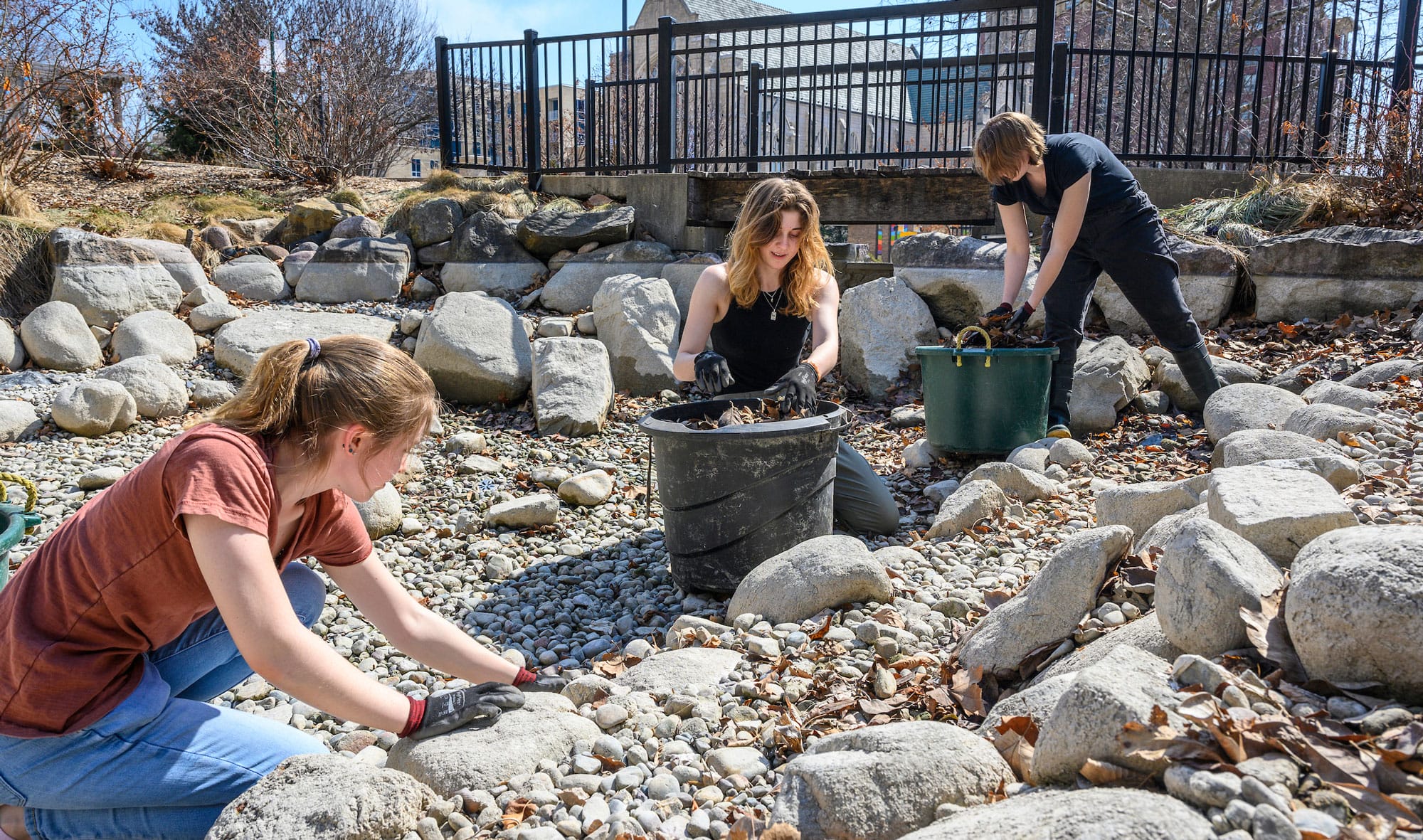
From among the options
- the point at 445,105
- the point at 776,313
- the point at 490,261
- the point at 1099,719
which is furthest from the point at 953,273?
the point at 445,105

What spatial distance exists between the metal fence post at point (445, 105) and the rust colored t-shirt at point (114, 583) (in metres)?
9.18

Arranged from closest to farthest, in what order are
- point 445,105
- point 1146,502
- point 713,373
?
point 1146,502 < point 713,373 < point 445,105

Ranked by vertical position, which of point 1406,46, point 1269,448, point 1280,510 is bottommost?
point 1269,448

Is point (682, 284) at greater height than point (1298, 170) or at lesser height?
lesser

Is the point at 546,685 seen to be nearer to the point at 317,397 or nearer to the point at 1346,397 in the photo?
the point at 317,397

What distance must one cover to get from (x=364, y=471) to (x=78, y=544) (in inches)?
20.5

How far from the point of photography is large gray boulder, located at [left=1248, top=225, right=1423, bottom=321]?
618 centimetres

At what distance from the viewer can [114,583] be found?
5.78 feet

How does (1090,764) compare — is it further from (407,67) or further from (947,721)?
(407,67)

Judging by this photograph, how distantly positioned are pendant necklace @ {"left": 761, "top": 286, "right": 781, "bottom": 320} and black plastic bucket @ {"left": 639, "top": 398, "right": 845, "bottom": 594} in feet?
1.96

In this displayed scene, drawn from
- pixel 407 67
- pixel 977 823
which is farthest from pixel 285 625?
pixel 407 67

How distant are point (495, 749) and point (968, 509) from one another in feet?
7.89

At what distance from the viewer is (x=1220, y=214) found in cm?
739

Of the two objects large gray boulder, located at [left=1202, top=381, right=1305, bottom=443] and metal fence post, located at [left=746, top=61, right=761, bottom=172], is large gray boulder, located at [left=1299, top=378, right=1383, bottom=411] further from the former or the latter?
metal fence post, located at [left=746, top=61, right=761, bottom=172]
